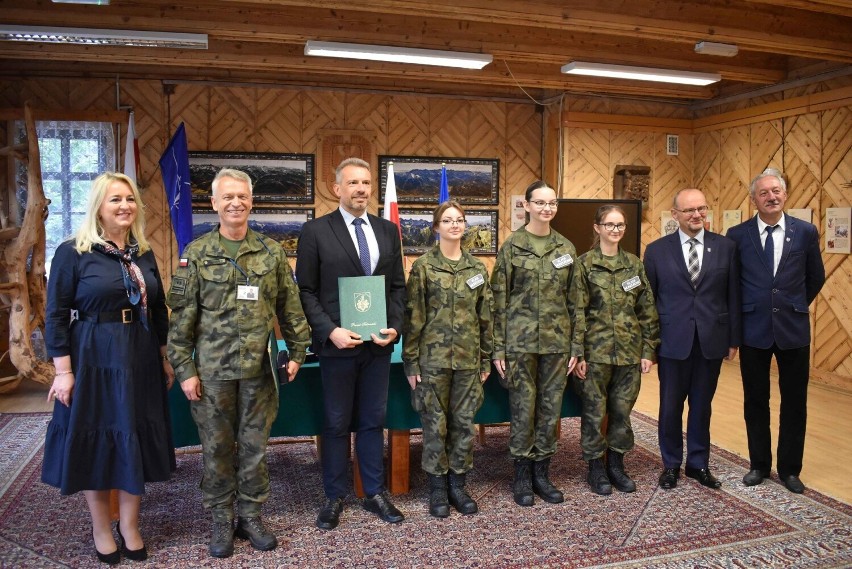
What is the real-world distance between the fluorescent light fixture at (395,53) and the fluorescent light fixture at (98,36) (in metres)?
0.97

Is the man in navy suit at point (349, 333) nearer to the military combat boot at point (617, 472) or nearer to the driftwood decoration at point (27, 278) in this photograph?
the military combat boot at point (617, 472)

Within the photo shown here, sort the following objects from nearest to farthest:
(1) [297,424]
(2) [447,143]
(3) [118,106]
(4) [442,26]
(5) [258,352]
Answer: (5) [258,352] < (1) [297,424] < (4) [442,26] < (3) [118,106] < (2) [447,143]

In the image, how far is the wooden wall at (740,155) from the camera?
670cm

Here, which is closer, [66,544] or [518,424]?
[66,544]

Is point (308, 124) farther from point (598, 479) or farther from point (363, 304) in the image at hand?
point (598, 479)

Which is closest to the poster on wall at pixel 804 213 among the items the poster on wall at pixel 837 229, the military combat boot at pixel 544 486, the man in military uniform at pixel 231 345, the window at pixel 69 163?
the poster on wall at pixel 837 229

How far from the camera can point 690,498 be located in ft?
12.3

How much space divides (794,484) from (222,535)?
124 inches

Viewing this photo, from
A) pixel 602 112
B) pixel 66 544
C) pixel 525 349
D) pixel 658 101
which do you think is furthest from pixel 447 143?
pixel 66 544

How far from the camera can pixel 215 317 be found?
9.76 ft

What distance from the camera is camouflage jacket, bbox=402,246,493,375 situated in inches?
135

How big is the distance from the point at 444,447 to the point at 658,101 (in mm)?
6502

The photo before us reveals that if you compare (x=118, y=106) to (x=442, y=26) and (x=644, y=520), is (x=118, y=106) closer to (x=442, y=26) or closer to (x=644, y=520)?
(x=442, y=26)

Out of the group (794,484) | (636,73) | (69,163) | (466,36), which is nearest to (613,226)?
(794,484)
